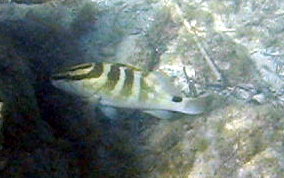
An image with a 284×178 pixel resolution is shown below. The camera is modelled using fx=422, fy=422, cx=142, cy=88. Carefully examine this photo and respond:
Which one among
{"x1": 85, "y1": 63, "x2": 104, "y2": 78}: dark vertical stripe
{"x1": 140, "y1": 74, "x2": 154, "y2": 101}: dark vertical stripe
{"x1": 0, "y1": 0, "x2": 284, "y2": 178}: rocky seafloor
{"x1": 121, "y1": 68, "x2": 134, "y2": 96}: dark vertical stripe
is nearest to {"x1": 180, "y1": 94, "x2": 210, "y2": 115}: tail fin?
{"x1": 0, "y1": 0, "x2": 284, "y2": 178}: rocky seafloor

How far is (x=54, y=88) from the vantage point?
11.8 ft

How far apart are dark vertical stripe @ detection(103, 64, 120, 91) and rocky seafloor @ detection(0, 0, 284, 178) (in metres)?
0.42

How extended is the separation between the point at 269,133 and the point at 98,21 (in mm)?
2987

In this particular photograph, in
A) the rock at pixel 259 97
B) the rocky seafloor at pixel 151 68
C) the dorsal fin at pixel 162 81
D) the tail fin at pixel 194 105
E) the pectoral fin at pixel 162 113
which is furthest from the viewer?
the rock at pixel 259 97

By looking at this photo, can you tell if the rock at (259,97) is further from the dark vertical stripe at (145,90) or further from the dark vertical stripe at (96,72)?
the dark vertical stripe at (96,72)

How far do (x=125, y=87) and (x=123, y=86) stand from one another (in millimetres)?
20

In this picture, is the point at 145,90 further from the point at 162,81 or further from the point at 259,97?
the point at 259,97

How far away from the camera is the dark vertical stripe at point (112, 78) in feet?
10.7

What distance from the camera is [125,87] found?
10.8 feet

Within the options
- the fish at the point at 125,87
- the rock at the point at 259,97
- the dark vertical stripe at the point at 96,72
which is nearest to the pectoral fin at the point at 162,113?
the fish at the point at 125,87

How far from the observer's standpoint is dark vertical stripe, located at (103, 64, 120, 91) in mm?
3248

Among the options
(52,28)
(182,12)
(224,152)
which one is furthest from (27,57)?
(182,12)

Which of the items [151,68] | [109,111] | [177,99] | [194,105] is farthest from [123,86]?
[151,68]

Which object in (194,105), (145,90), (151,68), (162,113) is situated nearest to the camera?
(194,105)
